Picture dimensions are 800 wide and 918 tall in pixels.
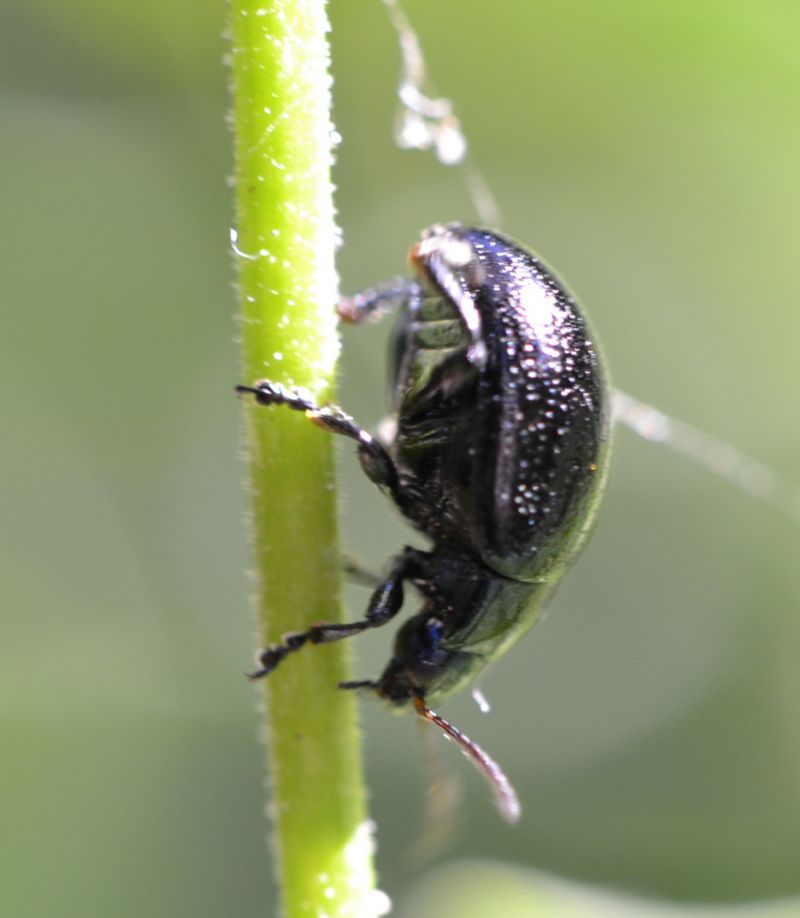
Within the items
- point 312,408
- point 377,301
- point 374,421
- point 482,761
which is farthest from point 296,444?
point 374,421

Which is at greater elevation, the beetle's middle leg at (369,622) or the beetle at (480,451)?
the beetle at (480,451)

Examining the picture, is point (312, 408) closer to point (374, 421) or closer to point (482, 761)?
point (482, 761)

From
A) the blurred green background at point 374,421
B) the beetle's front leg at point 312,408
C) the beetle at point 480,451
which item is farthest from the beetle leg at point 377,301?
the blurred green background at point 374,421

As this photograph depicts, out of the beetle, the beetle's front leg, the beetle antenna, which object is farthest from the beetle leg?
the beetle antenna

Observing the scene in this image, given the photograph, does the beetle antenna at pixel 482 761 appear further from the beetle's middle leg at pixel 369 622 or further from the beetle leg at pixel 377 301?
the beetle leg at pixel 377 301

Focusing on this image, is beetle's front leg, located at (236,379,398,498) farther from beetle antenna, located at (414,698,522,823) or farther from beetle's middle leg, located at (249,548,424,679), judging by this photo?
beetle antenna, located at (414,698,522,823)

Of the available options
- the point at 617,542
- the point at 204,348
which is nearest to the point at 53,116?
the point at 204,348
